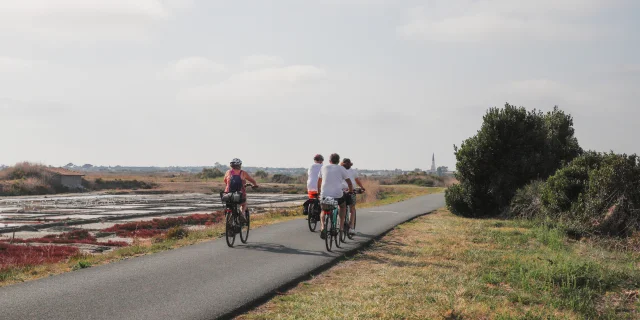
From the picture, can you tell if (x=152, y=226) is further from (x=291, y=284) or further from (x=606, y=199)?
(x=606, y=199)

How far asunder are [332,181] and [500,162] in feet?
54.9

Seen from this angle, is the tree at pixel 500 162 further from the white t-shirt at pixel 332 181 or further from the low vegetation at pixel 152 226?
the white t-shirt at pixel 332 181

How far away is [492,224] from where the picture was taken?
70.0 feet

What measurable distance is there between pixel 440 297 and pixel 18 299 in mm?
6270

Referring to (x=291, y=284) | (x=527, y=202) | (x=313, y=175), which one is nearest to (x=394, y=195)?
(x=527, y=202)

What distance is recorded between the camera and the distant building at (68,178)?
81119 millimetres

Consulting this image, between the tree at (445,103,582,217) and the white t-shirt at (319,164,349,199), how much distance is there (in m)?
15.6

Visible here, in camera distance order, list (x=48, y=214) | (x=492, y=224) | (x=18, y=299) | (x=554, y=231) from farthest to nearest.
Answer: (x=48, y=214), (x=492, y=224), (x=554, y=231), (x=18, y=299)

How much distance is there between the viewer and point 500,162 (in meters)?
26.4

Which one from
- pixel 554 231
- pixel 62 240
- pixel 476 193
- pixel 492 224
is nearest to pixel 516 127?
pixel 476 193

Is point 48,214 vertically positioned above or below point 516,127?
below

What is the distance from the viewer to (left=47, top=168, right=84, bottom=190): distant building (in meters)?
81.1

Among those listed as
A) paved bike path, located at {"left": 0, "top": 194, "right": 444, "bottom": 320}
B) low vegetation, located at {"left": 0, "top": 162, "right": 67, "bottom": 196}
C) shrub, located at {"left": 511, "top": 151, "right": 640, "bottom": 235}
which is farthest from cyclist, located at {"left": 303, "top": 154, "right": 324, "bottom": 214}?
low vegetation, located at {"left": 0, "top": 162, "right": 67, "bottom": 196}

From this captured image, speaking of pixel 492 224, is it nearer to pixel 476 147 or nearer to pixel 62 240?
pixel 476 147
